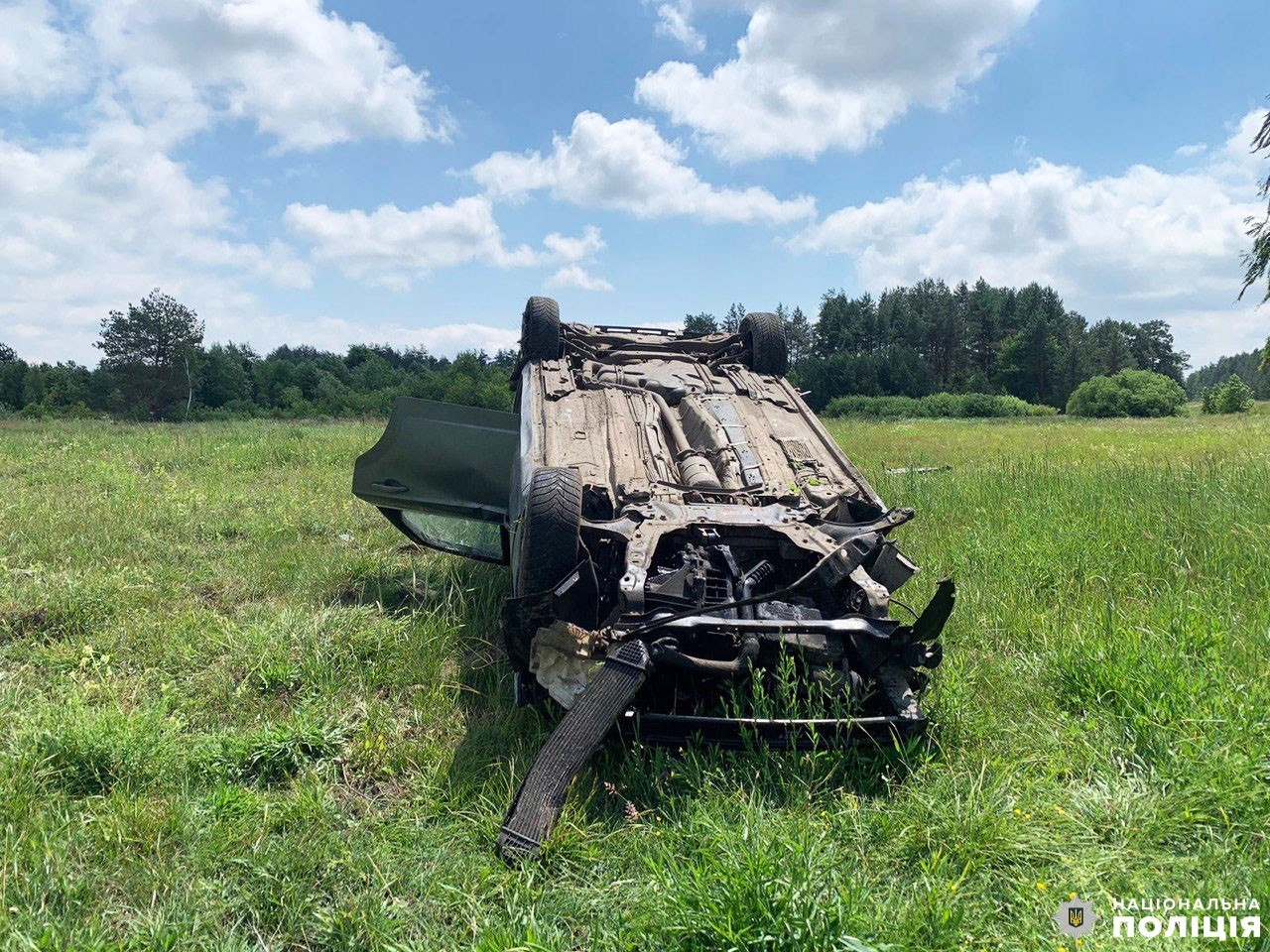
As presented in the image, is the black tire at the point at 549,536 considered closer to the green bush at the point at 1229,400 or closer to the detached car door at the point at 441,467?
the detached car door at the point at 441,467

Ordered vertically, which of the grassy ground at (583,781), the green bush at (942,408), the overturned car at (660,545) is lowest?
the grassy ground at (583,781)

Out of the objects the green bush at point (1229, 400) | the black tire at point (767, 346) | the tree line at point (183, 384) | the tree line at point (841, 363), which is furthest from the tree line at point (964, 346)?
the black tire at point (767, 346)

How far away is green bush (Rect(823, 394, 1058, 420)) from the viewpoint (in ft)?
151

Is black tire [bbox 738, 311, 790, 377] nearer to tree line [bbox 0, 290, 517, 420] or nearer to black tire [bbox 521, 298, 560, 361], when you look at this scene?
black tire [bbox 521, 298, 560, 361]

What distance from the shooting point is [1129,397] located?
46.1 meters

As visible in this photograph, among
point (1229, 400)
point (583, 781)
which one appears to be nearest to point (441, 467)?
point (583, 781)

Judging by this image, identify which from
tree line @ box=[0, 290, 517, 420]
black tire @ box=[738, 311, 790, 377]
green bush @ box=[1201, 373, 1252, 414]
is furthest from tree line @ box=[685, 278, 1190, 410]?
black tire @ box=[738, 311, 790, 377]

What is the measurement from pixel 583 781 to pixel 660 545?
1.41 metres

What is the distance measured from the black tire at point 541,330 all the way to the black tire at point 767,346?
182cm

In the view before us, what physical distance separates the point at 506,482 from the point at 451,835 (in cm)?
376

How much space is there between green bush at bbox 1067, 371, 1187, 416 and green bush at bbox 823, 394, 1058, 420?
9.22 feet

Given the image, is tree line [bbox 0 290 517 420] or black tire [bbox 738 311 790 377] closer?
black tire [bbox 738 311 790 377]

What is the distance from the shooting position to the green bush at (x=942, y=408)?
46125 millimetres

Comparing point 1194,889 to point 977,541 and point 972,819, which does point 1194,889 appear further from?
point 977,541
